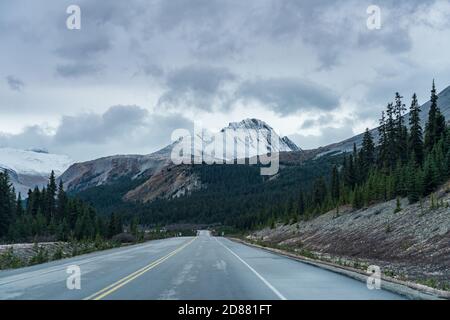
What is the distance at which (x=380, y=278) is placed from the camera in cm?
1647

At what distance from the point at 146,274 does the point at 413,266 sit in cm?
1327

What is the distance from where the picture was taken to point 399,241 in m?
33.2

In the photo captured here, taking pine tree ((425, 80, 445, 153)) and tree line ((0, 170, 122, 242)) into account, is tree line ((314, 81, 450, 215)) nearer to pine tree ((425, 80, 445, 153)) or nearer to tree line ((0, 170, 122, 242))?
pine tree ((425, 80, 445, 153))

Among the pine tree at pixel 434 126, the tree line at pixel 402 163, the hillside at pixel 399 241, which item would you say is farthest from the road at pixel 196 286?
the pine tree at pixel 434 126

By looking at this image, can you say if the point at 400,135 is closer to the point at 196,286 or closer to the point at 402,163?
the point at 402,163

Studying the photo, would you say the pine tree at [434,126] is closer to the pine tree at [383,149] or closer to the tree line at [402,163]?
the tree line at [402,163]

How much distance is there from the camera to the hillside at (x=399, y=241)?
23.9 meters

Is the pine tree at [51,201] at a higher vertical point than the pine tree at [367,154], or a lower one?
lower

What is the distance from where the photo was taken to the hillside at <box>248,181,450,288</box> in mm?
23938

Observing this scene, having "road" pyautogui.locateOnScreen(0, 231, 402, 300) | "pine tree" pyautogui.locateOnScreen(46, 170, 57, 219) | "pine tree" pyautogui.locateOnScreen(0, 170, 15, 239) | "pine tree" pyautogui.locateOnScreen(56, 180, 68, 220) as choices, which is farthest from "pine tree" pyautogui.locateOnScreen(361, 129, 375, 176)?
"road" pyautogui.locateOnScreen(0, 231, 402, 300)

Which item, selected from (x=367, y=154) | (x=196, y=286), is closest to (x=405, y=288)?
(x=196, y=286)
